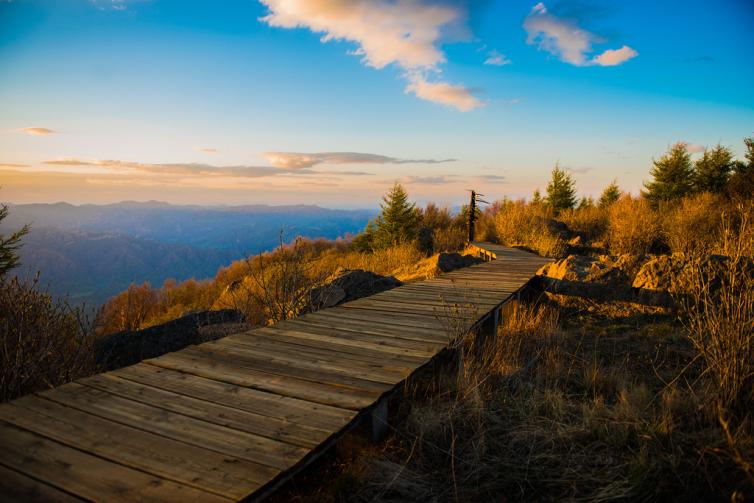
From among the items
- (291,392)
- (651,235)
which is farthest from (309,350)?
(651,235)

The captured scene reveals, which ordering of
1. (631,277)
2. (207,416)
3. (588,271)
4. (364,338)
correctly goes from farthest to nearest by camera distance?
(588,271) < (631,277) < (364,338) < (207,416)

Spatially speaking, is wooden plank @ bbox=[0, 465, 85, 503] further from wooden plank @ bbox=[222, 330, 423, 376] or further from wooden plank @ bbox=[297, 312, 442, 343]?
wooden plank @ bbox=[297, 312, 442, 343]

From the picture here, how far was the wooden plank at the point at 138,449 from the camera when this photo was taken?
178cm

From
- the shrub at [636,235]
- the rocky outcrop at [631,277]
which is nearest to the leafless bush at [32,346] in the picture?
the rocky outcrop at [631,277]

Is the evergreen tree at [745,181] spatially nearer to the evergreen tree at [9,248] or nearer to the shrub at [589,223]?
the shrub at [589,223]

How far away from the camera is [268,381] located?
2959 millimetres

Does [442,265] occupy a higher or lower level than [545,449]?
higher

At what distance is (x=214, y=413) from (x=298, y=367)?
0.90 metres

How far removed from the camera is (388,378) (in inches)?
118

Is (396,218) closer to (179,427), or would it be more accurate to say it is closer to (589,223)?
(589,223)

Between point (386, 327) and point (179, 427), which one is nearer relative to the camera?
point (179, 427)

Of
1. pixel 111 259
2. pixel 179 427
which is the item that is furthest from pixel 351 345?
pixel 111 259

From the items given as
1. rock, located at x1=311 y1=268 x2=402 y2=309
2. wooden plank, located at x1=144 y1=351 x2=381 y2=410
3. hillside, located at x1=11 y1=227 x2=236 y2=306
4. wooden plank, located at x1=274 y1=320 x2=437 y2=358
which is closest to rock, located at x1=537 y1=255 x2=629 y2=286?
rock, located at x1=311 y1=268 x2=402 y2=309

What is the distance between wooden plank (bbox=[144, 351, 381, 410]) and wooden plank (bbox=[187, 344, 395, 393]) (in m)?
0.07
